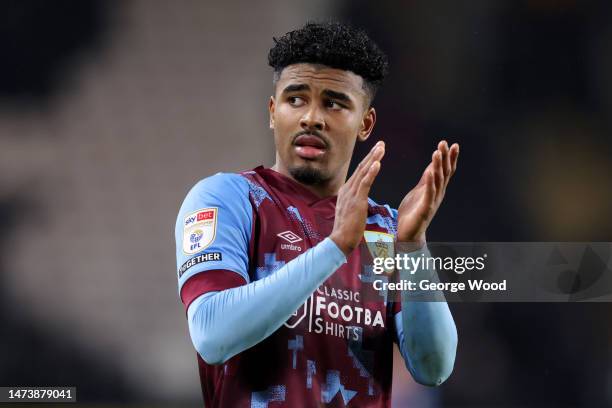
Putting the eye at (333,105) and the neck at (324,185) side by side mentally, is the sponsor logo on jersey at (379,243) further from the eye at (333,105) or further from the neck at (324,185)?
the eye at (333,105)

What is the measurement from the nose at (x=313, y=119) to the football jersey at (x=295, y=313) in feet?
0.67

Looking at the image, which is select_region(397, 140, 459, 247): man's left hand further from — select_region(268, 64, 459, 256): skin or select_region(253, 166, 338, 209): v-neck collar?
select_region(253, 166, 338, 209): v-neck collar

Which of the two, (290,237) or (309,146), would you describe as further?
(309,146)

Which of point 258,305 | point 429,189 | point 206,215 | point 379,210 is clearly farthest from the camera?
point 379,210

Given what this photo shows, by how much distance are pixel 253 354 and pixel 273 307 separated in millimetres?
258

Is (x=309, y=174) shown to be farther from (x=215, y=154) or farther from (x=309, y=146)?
(x=215, y=154)

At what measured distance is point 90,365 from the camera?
5086mm

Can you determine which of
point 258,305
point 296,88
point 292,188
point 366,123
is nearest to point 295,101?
point 296,88

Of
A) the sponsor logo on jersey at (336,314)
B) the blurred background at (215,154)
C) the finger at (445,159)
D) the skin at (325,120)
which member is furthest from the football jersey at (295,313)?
the blurred background at (215,154)

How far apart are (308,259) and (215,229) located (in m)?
0.34

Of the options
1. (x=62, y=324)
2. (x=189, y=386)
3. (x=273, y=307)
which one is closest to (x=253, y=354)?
(x=273, y=307)

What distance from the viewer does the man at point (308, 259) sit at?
6.58ft

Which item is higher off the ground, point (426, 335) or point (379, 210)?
point (379, 210)

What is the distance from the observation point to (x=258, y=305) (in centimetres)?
196
